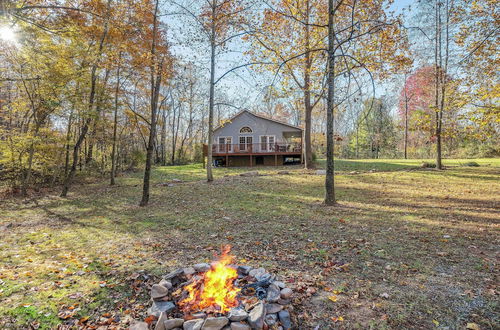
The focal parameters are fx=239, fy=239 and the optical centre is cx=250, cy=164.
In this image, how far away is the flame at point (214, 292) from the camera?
8.06 ft

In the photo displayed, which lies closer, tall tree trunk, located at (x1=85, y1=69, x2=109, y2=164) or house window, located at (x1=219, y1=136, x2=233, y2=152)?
tall tree trunk, located at (x1=85, y1=69, x2=109, y2=164)

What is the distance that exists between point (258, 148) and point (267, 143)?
1184 millimetres

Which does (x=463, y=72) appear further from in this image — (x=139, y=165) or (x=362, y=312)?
(x=139, y=165)

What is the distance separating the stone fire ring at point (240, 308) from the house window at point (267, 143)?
18356mm

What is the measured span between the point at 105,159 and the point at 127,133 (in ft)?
10.8

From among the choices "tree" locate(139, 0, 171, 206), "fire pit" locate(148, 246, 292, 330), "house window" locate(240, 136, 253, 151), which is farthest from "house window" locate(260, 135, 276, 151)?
"fire pit" locate(148, 246, 292, 330)

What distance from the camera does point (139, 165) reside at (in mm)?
22797

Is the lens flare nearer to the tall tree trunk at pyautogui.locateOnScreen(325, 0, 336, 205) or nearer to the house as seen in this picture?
the tall tree trunk at pyautogui.locateOnScreen(325, 0, 336, 205)

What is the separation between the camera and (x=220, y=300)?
250 centimetres

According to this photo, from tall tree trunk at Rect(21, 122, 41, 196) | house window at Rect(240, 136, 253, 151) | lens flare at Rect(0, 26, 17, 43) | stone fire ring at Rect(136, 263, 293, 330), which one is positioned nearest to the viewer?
stone fire ring at Rect(136, 263, 293, 330)

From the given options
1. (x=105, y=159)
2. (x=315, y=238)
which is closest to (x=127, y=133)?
(x=105, y=159)

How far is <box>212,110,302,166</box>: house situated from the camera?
843 inches

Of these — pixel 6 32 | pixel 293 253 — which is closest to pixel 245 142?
pixel 6 32

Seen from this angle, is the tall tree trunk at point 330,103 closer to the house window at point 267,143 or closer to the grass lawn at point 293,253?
the grass lawn at point 293,253
